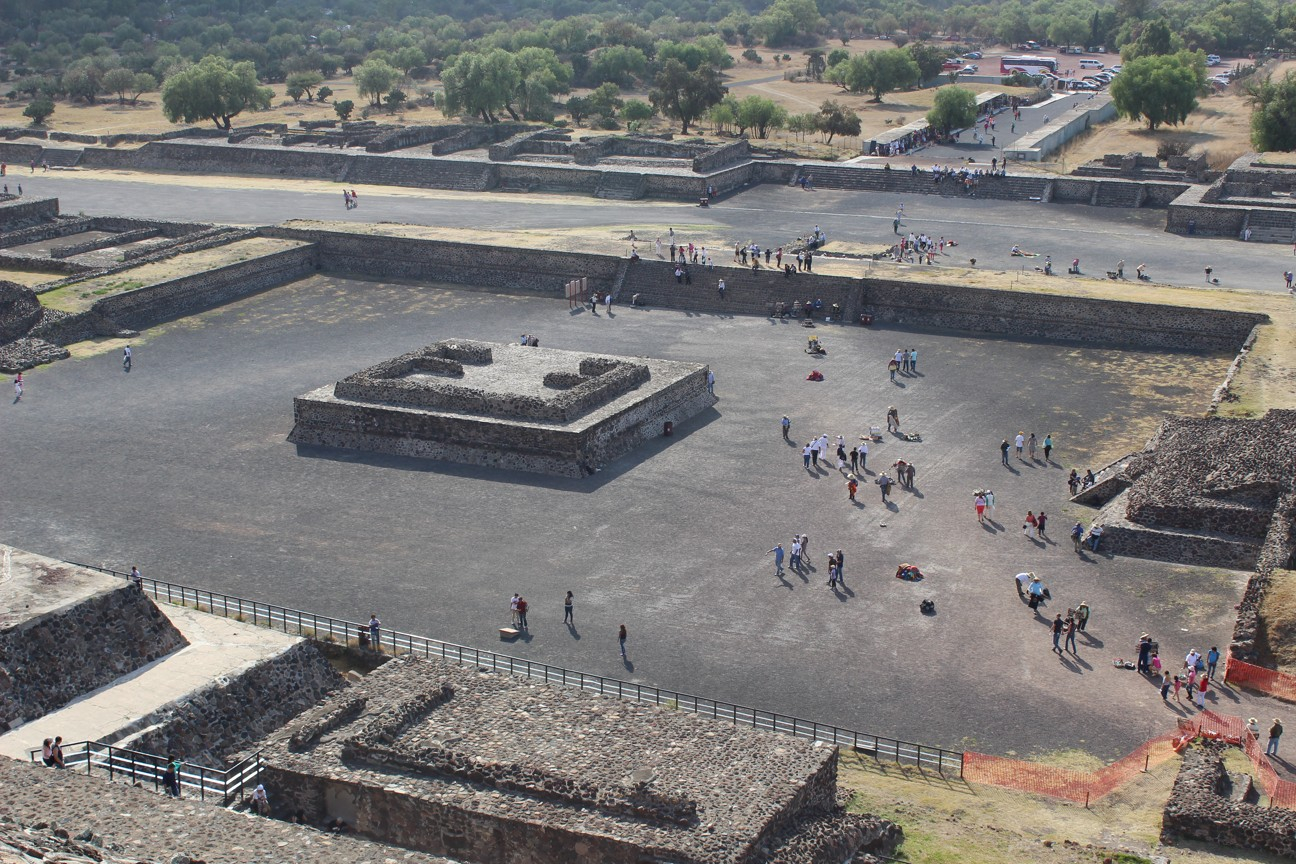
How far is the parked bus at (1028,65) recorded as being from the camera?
111m

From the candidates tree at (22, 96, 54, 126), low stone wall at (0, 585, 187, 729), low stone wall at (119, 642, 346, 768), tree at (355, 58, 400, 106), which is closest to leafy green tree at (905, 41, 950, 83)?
tree at (355, 58, 400, 106)

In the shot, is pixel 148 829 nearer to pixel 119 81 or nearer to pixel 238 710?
pixel 238 710

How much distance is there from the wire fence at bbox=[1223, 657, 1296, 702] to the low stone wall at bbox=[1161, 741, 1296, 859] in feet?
13.0

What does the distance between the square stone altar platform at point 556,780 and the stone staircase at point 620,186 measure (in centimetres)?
4481

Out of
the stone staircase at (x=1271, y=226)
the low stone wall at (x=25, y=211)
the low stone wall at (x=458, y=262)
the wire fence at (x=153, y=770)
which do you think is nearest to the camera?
the wire fence at (x=153, y=770)

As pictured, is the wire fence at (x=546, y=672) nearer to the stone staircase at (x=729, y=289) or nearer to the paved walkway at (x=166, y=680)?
the paved walkway at (x=166, y=680)

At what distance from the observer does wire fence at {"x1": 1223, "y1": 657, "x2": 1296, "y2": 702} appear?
22.9m

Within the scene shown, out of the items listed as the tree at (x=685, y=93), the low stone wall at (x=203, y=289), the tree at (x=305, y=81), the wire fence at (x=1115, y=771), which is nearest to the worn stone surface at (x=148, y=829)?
the wire fence at (x=1115, y=771)

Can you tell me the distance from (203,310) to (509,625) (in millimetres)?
26242

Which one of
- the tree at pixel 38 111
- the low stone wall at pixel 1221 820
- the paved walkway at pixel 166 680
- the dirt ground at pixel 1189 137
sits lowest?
the low stone wall at pixel 1221 820

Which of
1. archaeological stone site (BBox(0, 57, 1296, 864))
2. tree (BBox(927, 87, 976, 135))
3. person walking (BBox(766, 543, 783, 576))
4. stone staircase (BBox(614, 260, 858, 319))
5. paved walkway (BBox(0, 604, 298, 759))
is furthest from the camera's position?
tree (BBox(927, 87, 976, 135))

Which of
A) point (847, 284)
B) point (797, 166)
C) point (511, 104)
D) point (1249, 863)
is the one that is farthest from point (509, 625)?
point (511, 104)

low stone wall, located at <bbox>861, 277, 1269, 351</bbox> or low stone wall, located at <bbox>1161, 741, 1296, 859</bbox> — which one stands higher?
low stone wall, located at <bbox>861, 277, 1269, 351</bbox>

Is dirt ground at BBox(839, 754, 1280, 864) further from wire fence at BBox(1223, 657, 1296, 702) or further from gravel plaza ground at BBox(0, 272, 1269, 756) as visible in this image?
wire fence at BBox(1223, 657, 1296, 702)
